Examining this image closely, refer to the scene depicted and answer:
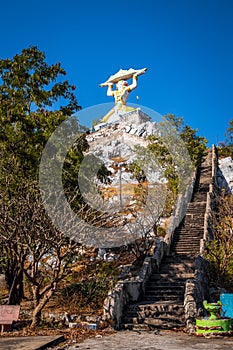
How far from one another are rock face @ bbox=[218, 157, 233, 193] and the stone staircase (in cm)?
847

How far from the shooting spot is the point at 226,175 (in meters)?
28.8

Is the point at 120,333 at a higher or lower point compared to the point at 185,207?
lower

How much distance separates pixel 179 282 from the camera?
12.3m

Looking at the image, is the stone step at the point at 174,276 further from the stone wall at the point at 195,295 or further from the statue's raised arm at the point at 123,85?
the statue's raised arm at the point at 123,85

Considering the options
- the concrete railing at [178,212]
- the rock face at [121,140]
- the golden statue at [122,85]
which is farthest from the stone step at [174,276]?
the golden statue at [122,85]

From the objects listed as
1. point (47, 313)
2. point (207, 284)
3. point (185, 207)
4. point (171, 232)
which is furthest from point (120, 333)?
point (185, 207)

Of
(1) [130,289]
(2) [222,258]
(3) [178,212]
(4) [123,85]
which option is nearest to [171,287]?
(1) [130,289]

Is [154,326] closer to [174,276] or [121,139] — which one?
[174,276]

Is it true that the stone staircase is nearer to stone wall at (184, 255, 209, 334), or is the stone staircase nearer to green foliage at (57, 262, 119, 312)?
stone wall at (184, 255, 209, 334)

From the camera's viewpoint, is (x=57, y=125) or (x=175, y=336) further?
(x=57, y=125)

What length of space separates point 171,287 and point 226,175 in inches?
712

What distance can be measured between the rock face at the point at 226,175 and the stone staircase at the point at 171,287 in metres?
8.47

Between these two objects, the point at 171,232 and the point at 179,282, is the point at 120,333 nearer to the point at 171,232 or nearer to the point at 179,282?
the point at 179,282

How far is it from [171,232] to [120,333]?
841 cm
